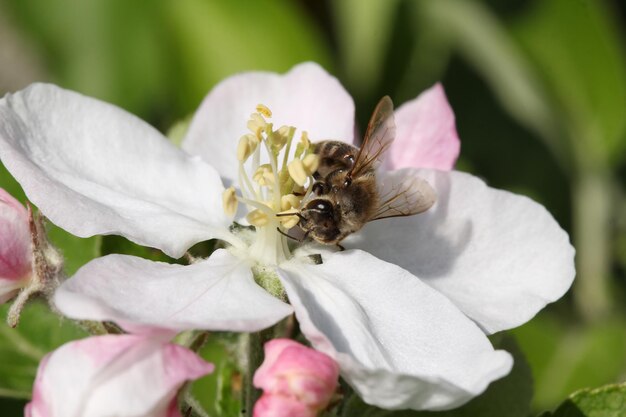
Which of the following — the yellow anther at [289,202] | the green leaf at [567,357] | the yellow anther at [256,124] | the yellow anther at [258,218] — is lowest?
the green leaf at [567,357]

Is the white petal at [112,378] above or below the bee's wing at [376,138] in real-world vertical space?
below

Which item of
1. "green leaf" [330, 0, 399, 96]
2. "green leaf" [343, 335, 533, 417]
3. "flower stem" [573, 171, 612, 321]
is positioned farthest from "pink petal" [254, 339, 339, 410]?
"green leaf" [330, 0, 399, 96]

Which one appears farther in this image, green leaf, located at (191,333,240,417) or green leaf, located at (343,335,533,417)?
green leaf, located at (191,333,240,417)

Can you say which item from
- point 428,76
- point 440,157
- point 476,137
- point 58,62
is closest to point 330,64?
point 428,76

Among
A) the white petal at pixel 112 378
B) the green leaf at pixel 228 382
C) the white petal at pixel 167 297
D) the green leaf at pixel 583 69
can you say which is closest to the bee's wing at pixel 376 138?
the white petal at pixel 167 297

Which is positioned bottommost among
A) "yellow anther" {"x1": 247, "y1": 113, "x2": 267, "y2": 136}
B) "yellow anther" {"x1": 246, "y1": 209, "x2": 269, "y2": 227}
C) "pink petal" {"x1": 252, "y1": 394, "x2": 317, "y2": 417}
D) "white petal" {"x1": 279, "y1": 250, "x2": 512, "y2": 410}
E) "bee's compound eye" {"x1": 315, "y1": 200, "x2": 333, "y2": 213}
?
"pink petal" {"x1": 252, "y1": 394, "x2": 317, "y2": 417}

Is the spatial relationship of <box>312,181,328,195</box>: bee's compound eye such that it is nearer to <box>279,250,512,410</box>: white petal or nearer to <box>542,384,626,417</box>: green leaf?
<box>279,250,512,410</box>: white petal

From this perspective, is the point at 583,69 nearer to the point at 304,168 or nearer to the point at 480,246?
the point at 480,246

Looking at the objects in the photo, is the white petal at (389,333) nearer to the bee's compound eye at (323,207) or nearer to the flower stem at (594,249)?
the bee's compound eye at (323,207)
